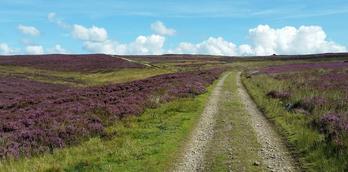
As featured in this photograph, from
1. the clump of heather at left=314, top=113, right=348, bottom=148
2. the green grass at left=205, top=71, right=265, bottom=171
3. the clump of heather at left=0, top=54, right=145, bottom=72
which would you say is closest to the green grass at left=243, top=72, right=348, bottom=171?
the clump of heather at left=314, top=113, right=348, bottom=148

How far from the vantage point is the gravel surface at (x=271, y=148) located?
12.3 m

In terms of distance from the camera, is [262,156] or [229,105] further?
[229,105]

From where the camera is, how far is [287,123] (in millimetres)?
18875

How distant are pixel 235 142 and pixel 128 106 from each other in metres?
10.5

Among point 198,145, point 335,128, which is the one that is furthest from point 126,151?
point 335,128

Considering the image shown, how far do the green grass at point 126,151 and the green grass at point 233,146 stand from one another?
1225mm

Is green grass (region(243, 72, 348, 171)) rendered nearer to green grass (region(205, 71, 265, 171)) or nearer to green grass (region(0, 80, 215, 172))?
green grass (region(205, 71, 265, 171))

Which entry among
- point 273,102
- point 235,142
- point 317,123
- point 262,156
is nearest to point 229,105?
point 273,102

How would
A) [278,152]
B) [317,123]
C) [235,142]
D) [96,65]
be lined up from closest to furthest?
[278,152]
[235,142]
[317,123]
[96,65]

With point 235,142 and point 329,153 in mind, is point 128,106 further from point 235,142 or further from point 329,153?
point 329,153

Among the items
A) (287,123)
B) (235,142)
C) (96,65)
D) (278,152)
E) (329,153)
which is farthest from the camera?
(96,65)

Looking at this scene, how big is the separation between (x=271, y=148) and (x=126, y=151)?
188 inches

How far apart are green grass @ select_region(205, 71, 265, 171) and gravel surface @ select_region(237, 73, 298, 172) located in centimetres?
23

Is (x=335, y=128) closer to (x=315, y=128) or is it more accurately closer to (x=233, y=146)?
(x=315, y=128)
